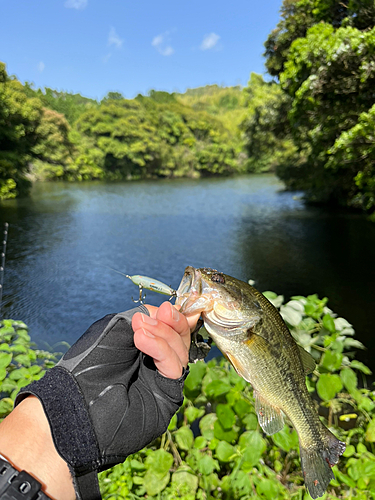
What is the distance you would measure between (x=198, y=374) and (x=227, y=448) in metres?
0.70

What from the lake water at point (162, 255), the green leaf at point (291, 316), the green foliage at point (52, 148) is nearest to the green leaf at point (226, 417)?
the green leaf at point (291, 316)

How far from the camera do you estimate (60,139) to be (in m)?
37.7

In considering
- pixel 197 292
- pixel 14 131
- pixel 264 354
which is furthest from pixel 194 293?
pixel 14 131

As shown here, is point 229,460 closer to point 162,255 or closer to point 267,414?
point 267,414

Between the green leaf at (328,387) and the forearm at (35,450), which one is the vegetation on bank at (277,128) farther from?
the forearm at (35,450)

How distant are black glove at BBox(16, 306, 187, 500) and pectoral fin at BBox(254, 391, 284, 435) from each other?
20.2 inches

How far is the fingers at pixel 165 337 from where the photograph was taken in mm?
1519

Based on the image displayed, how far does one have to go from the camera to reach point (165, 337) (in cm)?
156

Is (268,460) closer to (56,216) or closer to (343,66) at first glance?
(343,66)

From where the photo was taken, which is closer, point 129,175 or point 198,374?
point 198,374

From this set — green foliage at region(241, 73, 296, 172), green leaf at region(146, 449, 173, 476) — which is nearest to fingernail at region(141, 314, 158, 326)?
green leaf at region(146, 449, 173, 476)

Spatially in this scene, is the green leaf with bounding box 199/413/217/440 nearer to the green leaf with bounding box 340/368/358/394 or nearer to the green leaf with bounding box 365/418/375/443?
the green leaf with bounding box 340/368/358/394

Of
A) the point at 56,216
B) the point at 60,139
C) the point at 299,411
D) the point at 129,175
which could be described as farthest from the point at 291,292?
the point at 129,175

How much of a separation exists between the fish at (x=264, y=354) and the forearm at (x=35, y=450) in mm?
771
